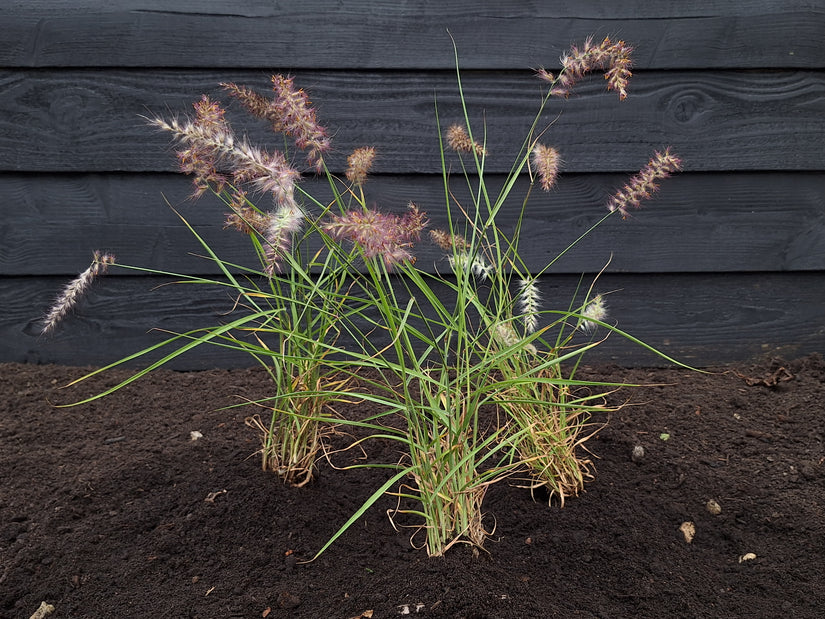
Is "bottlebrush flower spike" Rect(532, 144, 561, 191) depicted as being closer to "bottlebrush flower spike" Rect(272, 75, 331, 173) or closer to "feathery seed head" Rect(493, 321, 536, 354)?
"feathery seed head" Rect(493, 321, 536, 354)

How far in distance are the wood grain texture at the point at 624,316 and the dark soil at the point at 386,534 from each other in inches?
Result: 21.2

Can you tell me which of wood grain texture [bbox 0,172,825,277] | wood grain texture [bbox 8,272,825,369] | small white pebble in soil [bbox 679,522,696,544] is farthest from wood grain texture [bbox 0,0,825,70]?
small white pebble in soil [bbox 679,522,696,544]

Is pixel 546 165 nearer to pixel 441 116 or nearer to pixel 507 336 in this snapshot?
pixel 507 336

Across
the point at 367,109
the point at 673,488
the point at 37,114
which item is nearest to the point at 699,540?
the point at 673,488

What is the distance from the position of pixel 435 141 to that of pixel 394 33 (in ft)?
1.12

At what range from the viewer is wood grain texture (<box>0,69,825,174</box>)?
2.16 meters

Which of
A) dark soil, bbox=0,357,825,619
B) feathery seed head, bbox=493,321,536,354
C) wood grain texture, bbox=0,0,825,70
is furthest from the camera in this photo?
wood grain texture, bbox=0,0,825,70

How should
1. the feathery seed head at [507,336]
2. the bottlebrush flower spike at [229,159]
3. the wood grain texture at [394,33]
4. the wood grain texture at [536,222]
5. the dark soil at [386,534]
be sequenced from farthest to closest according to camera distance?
1. the wood grain texture at [536,222]
2. the wood grain texture at [394,33]
3. the feathery seed head at [507,336]
4. the dark soil at [386,534]
5. the bottlebrush flower spike at [229,159]

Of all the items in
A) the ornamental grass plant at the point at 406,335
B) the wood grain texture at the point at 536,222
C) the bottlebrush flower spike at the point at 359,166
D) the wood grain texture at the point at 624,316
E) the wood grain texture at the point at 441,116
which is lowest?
the ornamental grass plant at the point at 406,335

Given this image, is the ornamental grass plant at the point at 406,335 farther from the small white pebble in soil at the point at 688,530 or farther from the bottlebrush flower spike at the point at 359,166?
the small white pebble in soil at the point at 688,530

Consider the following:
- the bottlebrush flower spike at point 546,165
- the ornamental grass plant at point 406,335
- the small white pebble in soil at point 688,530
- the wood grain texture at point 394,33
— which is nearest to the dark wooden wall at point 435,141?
the wood grain texture at point 394,33

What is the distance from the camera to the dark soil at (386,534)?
1216 mm

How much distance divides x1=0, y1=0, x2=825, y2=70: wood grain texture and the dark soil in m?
1.09

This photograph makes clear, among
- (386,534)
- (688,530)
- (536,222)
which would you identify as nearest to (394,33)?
(536,222)
